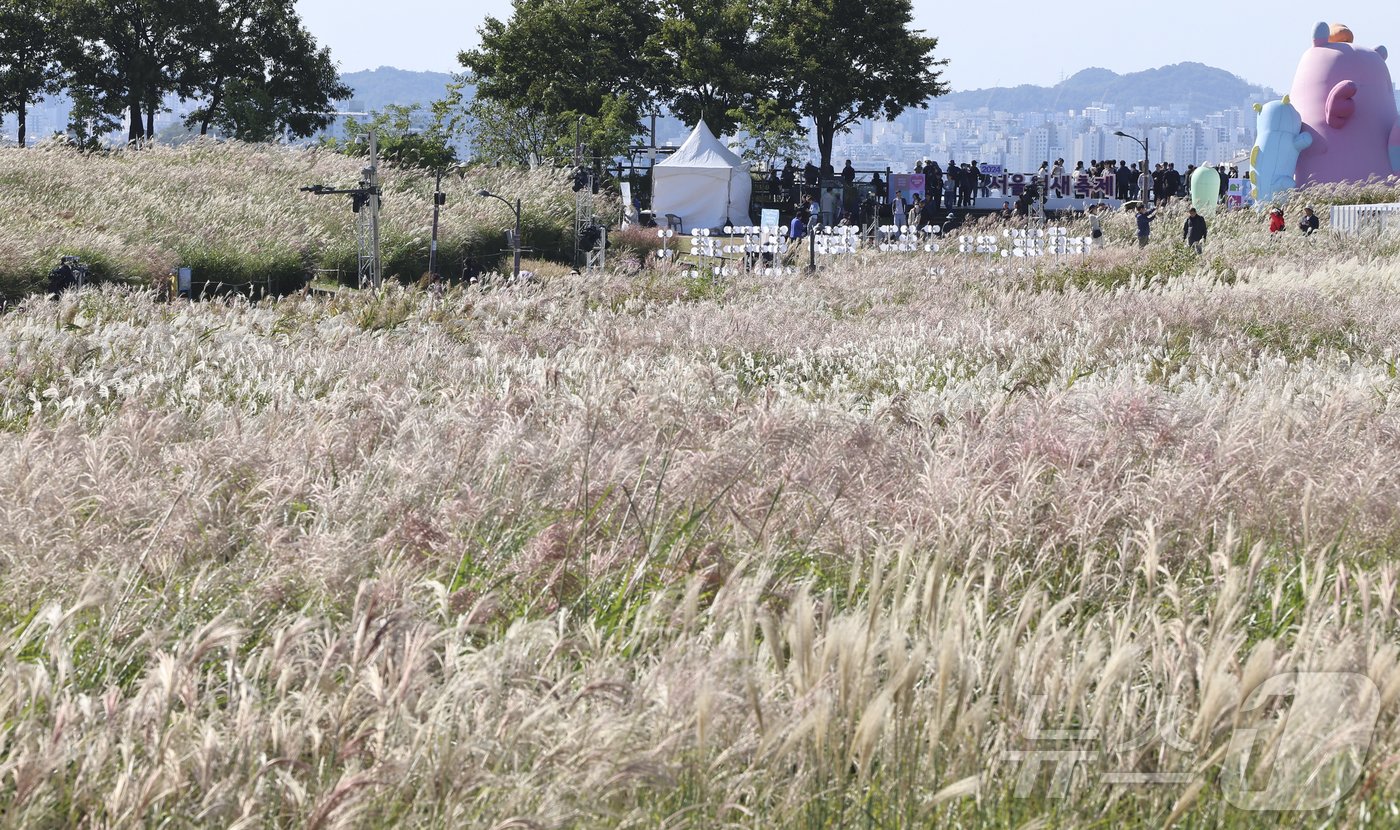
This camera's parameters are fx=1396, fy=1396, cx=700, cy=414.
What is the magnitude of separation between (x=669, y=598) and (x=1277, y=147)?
125ft

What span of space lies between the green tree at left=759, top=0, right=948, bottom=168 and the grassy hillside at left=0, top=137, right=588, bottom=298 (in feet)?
59.8

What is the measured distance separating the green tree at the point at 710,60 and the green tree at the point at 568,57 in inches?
40.8

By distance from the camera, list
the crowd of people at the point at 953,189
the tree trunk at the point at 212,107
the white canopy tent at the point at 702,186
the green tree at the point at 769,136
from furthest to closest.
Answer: the tree trunk at the point at 212,107, the green tree at the point at 769,136, the white canopy tent at the point at 702,186, the crowd of people at the point at 953,189

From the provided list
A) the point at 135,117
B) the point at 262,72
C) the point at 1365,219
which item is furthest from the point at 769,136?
the point at 1365,219

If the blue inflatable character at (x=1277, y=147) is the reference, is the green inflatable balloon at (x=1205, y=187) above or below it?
below

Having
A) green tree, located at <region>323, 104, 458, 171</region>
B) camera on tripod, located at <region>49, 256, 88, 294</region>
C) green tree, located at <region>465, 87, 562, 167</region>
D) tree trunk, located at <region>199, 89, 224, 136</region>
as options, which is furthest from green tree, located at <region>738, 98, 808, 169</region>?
camera on tripod, located at <region>49, 256, 88, 294</region>

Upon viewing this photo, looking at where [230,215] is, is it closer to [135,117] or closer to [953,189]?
[953,189]

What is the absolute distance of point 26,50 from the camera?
47.2 m

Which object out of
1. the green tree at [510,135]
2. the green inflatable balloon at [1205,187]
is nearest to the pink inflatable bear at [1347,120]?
the green inflatable balloon at [1205,187]

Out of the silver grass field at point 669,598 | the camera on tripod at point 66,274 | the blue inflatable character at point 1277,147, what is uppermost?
the blue inflatable character at point 1277,147

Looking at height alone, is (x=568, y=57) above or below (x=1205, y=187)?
above

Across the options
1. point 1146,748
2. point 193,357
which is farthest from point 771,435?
point 193,357

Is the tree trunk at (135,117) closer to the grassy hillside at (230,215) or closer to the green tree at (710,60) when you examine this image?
the grassy hillside at (230,215)

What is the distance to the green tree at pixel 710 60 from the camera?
4947 centimetres
